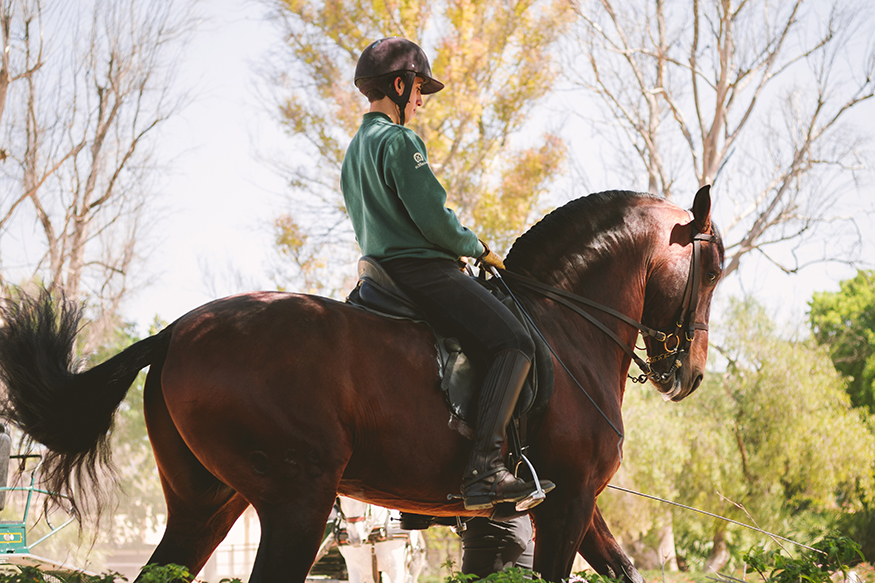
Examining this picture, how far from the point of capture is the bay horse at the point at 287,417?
256cm

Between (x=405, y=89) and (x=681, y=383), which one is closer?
(x=405, y=89)

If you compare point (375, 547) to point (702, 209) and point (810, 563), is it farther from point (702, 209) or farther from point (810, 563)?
point (810, 563)

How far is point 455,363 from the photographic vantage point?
2990 mm

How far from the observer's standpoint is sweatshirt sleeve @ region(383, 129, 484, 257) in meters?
3.02

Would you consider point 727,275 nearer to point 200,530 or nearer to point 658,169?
point 658,169

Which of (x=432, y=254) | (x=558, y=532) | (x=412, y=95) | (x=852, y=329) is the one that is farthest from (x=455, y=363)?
(x=852, y=329)

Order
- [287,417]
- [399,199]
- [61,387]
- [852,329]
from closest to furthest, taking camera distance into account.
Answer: [287,417] < [61,387] < [399,199] < [852,329]

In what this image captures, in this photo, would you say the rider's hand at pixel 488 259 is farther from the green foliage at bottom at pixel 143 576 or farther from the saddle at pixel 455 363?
the green foliage at bottom at pixel 143 576

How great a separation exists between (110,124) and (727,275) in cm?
1439

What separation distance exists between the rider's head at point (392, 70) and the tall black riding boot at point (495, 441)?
1.27 meters

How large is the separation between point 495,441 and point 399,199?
108 cm

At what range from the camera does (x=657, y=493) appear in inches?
655

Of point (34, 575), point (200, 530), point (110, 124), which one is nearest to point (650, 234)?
point (200, 530)

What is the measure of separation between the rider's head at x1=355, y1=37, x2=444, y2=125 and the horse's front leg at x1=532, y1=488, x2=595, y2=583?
184 cm
